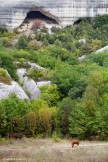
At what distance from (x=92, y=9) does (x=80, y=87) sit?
29574mm

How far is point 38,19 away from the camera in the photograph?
63.6 metres

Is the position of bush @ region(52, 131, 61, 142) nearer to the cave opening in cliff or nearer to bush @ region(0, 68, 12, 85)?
bush @ region(0, 68, 12, 85)

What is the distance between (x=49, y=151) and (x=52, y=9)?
3916 centimetres

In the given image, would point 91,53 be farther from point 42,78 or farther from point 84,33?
point 42,78

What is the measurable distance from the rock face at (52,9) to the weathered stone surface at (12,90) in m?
27.7

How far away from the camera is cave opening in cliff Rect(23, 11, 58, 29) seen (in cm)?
6312

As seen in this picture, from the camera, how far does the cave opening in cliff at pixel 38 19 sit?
6312cm

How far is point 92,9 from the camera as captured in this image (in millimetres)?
62688

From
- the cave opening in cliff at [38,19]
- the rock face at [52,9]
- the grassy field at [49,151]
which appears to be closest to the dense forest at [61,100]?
the grassy field at [49,151]

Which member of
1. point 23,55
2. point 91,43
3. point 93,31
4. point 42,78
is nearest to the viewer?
point 42,78

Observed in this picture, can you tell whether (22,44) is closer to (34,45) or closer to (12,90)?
(34,45)

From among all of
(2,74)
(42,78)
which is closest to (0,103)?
(2,74)

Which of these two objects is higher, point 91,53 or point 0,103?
point 0,103

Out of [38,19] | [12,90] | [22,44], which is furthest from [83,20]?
[12,90]
